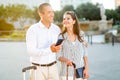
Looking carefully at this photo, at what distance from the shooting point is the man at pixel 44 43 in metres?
2.45

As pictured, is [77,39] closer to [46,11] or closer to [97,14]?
[46,11]

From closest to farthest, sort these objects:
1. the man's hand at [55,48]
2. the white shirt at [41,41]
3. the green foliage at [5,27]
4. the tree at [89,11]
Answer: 1. the man's hand at [55,48]
2. the white shirt at [41,41]
3. the green foliage at [5,27]
4. the tree at [89,11]

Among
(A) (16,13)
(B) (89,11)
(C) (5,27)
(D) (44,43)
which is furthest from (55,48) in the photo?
(B) (89,11)

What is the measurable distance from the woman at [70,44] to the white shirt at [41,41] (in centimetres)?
7

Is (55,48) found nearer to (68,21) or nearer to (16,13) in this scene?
(68,21)

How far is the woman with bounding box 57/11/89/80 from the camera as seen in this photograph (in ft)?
8.30

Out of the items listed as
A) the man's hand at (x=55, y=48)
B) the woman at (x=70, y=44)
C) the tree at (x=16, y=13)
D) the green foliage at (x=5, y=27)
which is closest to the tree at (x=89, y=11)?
the tree at (x=16, y=13)

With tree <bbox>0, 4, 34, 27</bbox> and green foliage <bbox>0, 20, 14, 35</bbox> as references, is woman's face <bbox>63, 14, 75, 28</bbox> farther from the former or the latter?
tree <bbox>0, 4, 34, 27</bbox>

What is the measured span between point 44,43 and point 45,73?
0.23 metres

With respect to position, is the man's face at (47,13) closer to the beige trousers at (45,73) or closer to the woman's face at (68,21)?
the woman's face at (68,21)

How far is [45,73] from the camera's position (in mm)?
2559

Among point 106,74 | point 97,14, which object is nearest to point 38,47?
point 106,74

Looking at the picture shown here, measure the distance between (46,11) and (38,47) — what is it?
0.27 m

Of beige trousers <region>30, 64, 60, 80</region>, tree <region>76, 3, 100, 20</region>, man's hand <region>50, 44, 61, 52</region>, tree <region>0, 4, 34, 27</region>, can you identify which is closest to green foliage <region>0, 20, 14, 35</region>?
tree <region>0, 4, 34, 27</region>
